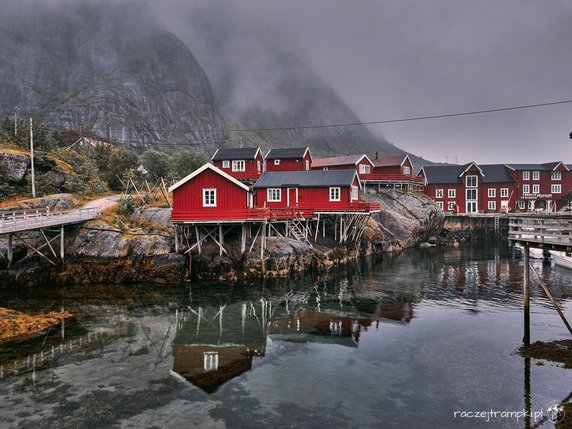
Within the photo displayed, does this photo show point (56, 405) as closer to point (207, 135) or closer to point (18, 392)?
point (18, 392)

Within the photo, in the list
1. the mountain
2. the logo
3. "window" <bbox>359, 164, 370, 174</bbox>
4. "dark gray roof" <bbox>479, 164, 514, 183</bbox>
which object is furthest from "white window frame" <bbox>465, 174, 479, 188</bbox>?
the mountain

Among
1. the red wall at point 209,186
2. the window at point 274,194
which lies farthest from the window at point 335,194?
the red wall at point 209,186

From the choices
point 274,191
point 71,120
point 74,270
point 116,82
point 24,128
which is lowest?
point 74,270

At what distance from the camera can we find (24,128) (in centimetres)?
5078

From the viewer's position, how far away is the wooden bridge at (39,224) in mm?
28272

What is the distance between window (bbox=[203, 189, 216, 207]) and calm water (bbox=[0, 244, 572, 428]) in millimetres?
7672

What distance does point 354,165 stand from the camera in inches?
2506

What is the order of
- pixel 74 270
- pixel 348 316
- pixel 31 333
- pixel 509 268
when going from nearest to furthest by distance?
pixel 31 333, pixel 348 316, pixel 74 270, pixel 509 268

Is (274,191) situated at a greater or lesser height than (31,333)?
greater

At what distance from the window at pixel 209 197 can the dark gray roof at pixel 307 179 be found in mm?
11036

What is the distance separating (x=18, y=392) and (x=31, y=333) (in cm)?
679

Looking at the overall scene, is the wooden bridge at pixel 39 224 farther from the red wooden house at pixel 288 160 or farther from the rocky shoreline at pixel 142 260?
the red wooden house at pixel 288 160

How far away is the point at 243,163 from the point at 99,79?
128931 millimetres

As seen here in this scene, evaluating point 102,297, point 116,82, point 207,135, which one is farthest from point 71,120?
point 102,297
